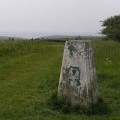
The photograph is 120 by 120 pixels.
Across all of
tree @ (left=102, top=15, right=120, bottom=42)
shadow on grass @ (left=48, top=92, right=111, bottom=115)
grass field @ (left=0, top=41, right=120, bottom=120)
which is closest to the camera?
grass field @ (left=0, top=41, right=120, bottom=120)

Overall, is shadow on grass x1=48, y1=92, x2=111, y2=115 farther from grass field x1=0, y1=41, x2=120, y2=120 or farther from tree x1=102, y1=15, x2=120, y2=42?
tree x1=102, y1=15, x2=120, y2=42

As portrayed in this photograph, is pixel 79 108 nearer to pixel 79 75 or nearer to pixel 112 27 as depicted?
pixel 79 75

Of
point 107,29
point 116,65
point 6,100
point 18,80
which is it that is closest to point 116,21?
point 107,29

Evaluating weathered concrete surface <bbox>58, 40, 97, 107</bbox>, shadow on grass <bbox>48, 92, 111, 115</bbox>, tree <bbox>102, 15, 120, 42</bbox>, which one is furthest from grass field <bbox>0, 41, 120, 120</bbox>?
tree <bbox>102, 15, 120, 42</bbox>

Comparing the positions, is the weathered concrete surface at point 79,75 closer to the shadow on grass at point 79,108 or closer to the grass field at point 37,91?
the shadow on grass at point 79,108

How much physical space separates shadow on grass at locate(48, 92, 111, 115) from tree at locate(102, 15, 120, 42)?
2926 cm

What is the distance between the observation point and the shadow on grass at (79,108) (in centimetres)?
737

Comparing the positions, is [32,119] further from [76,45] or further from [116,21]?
[116,21]

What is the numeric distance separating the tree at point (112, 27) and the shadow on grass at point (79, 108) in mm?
29260

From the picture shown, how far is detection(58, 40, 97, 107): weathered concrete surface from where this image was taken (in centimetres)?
741

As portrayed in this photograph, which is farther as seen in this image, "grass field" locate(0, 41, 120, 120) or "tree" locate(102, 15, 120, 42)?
"tree" locate(102, 15, 120, 42)

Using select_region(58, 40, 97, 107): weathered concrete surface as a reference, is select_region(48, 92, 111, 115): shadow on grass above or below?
below

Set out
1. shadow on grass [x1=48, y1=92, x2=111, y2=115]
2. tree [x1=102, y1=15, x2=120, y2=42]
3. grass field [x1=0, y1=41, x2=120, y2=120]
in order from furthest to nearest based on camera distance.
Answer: tree [x1=102, y1=15, x2=120, y2=42] → shadow on grass [x1=48, y1=92, x2=111, y2=115] → grass field [x1=0, y1=41, x2=120, y2=120]

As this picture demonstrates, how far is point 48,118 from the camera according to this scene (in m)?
6.91
